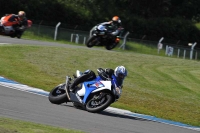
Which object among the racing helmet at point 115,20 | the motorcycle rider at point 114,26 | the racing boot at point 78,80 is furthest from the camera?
the racing helmet at point 115,20

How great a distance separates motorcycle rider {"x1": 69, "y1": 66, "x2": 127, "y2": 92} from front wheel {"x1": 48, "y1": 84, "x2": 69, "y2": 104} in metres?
0.27

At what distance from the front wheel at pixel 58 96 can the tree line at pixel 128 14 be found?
29276 mm

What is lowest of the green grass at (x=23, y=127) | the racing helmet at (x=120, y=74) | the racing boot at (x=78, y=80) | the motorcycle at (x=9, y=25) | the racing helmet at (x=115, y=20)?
the green grass at (x=23, y=127)

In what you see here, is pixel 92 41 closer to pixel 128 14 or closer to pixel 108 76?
pixel 108 76

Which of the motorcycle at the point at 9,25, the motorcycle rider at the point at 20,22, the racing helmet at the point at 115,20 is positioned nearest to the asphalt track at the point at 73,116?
the motorcycle at the point at 9,25

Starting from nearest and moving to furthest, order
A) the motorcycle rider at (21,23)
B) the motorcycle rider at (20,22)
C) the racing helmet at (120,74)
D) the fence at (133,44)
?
the racing helmet at (120,74)
the motorcycle rider at (20,22)
the motorcycle rider at (21,23)
the fence at (133,44)

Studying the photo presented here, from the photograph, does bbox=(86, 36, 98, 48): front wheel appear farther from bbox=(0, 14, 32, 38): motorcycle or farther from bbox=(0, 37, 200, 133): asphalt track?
bbox=(0, 37, 200, 133): asphalt track

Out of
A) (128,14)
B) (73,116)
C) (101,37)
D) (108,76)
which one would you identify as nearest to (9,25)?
(101,37)

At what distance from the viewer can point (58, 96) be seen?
13602 millimetres

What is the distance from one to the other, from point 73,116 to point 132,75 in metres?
11.0

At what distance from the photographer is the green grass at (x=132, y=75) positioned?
16.6 meters

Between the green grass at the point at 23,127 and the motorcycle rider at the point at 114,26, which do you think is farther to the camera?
the motorcycle rider at the point at 114,26

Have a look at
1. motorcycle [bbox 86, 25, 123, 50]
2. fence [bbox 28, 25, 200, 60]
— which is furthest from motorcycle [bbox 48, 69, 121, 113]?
fence [bbox 28, 25, 200, 60]

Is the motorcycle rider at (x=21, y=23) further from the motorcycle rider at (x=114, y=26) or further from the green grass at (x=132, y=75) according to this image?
the green grass at (x=132, y=75)
